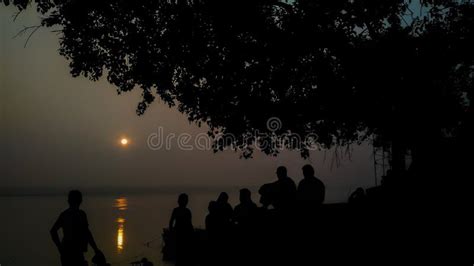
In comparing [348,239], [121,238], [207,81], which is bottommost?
[121,238]

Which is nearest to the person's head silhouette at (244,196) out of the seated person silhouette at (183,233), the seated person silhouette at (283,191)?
the seated person silhouette at (283,191)

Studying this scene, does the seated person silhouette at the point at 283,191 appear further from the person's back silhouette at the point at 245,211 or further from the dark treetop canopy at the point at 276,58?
the dark treetop canopy at the point at 276,58

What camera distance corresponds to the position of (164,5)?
1143 centimetres

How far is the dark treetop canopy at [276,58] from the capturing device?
1148cm

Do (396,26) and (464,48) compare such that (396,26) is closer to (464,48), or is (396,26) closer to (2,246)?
(464,48)

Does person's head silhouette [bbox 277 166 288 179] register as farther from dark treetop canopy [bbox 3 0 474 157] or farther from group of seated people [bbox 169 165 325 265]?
dark treetop canopy [bbox 3 0 474 157]

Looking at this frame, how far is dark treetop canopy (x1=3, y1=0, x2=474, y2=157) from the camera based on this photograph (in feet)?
37.7

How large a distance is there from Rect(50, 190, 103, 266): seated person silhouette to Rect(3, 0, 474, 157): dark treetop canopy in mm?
5626

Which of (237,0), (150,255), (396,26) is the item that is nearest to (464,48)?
(396,26)

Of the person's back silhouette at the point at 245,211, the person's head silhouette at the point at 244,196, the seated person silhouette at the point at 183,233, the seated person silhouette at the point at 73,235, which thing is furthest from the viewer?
the person's head silhouette at the point at 244,196

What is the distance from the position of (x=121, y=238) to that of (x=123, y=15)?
72185 millimetres

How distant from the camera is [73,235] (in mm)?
7258

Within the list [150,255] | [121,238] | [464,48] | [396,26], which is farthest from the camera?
[121,238]

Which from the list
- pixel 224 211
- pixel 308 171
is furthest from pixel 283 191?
pixel 224 211
